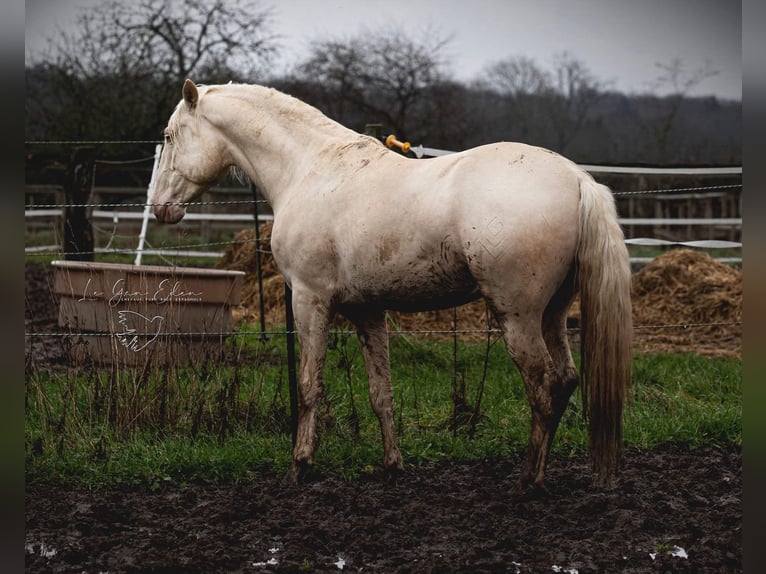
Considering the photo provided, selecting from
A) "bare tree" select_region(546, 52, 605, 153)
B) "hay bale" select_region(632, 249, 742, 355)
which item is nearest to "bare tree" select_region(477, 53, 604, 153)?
"bare tree" select_region(546, 52, 605, 153)

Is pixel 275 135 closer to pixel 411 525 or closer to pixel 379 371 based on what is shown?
pixel 379 371

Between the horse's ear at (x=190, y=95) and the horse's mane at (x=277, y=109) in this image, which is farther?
the horse's ear at (x=190, y=95)

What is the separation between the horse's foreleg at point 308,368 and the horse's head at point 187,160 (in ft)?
3.45

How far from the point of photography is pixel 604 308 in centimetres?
311

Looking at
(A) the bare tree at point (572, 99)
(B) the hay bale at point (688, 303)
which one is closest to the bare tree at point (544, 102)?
(A) the bare tree at point (572, 99)

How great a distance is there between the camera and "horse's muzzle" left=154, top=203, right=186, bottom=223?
428 centimetres

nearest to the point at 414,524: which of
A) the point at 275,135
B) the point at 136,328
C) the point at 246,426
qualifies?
the point at 246,426

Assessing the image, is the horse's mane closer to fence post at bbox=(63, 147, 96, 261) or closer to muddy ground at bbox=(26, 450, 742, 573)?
muddy ground at bbox=(26, 450, 742, 573)

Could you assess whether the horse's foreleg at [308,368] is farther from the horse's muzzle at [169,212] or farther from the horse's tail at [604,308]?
the horse's tail at [604,308]

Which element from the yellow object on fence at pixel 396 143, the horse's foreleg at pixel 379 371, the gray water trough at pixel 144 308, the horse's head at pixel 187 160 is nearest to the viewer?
the horse's foreleg at pixel 379 371

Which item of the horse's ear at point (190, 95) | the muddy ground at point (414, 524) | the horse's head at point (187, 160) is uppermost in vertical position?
the horse's ear at point (190, 95)

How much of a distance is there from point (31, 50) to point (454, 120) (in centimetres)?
1311

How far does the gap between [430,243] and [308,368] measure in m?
1.05

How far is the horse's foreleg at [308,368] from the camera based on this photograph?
12.2ft
